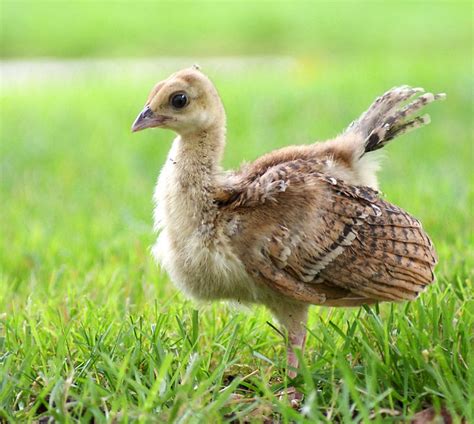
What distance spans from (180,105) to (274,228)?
62cm

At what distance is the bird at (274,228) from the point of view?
3.46 meters

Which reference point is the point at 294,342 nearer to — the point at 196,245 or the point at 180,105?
the point at 196,245

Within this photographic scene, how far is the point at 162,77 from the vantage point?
11750 mm

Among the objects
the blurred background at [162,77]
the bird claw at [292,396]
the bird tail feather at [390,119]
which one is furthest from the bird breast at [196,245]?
the blurred background at [162,77]

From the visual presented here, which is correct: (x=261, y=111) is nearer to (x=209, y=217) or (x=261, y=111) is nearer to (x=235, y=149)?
(x=235, y=149)

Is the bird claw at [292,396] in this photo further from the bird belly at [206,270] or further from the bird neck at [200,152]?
the bird neck at [200,152]

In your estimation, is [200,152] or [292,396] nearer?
[292,396]

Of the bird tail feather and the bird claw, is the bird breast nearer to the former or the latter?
the bird claw

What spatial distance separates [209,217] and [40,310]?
1.07m

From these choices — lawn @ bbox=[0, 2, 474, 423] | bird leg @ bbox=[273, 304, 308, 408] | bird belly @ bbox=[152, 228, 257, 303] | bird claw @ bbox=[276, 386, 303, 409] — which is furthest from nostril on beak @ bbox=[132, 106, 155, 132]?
bird claw @ bbox=[276, 386, 303, 409]

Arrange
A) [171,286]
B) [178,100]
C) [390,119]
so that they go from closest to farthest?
[178,100]
[390,119]
[171,286]

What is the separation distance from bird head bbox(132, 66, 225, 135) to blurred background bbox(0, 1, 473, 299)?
136 cm

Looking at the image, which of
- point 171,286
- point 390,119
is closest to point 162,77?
point 171,286

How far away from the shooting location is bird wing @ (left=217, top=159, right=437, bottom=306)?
11.3 ft
